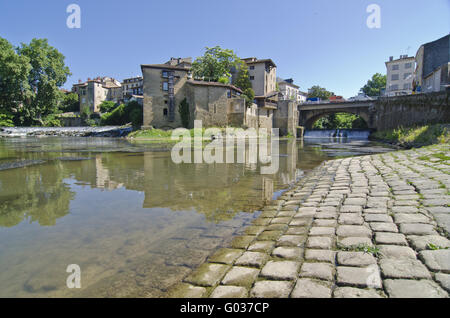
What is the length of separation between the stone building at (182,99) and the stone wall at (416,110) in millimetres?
20821

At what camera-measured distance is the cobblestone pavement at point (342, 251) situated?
2289 mm

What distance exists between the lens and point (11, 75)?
162 ft

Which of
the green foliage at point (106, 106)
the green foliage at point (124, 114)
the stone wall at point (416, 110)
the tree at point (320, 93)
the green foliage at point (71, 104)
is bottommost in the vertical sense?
the stone wall at point (416, 110)

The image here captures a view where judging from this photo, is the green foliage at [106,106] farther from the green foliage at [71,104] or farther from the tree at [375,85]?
the tree at [375,85]

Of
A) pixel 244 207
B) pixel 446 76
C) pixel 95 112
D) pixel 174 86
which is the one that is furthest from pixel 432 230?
pixel 95 112

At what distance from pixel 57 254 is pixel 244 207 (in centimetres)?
325

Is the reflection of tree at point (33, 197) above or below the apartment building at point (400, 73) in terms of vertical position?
below

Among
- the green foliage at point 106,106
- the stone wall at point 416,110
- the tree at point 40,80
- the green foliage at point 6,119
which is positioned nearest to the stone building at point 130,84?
the green foliage at point 106,106

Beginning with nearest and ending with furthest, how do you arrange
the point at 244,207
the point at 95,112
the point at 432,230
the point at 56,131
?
the point at 432,230, the point at 244,207, the point at 56,131, the point at 95,112

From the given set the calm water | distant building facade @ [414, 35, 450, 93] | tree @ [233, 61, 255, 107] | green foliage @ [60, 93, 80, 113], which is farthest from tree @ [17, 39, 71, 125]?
distant building facade @ [414, 35, 450, 93]

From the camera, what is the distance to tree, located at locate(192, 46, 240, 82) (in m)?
51.2

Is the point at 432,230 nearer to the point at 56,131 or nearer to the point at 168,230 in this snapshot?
the point at 168,230

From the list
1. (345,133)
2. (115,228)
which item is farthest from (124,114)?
(115,228)
